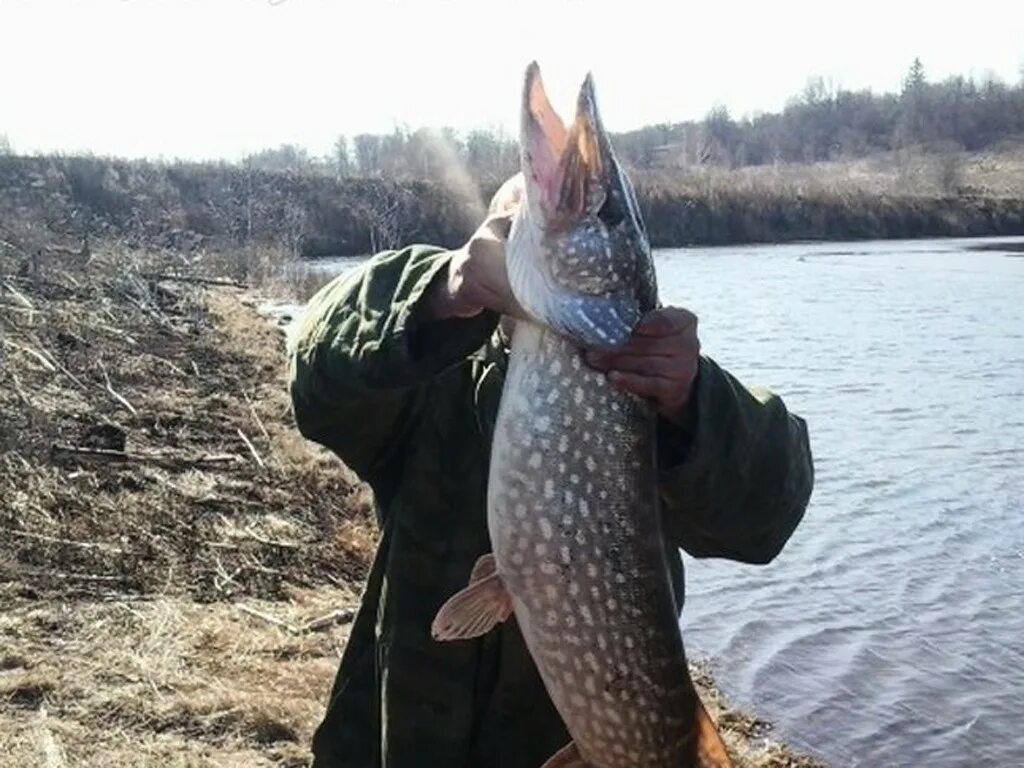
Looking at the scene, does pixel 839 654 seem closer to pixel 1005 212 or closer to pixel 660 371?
pixel 660 371

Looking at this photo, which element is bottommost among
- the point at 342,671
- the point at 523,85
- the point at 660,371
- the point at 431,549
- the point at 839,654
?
the point at 839,654

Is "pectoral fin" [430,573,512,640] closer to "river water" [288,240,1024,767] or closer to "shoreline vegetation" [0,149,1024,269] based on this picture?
"river water" [288,240,1024,767]

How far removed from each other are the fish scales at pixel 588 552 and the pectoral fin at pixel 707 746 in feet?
0.09

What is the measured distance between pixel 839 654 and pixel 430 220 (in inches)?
1352

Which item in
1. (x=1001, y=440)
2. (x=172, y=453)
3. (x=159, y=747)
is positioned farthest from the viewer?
(x=1001, y=440)

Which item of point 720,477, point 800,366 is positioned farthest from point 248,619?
point 800,366

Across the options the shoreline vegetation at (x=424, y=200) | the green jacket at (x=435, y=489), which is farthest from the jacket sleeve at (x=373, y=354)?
the shoreline vegetation at (x=424, y=200)

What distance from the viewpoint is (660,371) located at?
217 centimetres

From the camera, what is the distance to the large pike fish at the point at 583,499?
2133 millimetres

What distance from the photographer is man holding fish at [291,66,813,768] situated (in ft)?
7.06

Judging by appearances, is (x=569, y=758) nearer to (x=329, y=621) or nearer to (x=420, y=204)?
(x=329, y=621)

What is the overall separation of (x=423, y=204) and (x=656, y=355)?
39916mm

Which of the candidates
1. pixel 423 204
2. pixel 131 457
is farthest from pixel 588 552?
pixel 423 204

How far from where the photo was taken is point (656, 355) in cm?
216
